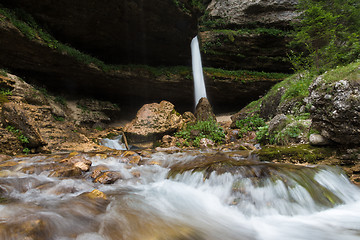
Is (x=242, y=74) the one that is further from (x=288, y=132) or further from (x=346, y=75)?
(x=346, y=75)

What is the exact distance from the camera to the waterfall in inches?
539

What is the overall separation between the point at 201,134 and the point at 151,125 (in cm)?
215

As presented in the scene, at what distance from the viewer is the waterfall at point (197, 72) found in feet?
45.0

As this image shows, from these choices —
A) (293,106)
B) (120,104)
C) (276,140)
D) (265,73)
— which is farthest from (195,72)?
(276,140)

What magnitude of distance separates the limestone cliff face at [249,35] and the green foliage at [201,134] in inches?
342

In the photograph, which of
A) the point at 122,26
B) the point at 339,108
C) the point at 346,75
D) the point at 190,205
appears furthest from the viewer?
the point at 122,26

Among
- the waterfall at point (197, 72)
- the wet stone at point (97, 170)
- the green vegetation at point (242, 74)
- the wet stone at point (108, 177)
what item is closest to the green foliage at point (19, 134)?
the wet stone at point (97, 170)

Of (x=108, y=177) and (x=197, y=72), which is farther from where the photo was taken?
(x=197, y=72)

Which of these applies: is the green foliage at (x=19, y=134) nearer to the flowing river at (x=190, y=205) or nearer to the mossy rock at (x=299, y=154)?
the flowing river at (x=190, y=205)

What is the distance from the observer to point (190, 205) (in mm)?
2352

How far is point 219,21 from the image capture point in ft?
52.0

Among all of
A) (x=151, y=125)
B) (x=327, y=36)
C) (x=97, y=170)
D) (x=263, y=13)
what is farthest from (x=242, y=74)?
(x=97, y=170)

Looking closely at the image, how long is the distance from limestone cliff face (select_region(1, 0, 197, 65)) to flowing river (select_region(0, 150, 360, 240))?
8.95 metres

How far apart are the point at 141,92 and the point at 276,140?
455 inches
